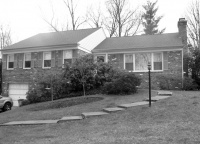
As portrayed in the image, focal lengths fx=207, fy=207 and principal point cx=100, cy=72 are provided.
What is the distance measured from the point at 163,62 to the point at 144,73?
1.68 metres

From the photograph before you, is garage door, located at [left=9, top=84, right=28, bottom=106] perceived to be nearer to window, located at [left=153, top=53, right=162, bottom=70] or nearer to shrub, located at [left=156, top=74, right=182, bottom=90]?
window, located at [left=153, top=53, right=162, bottom=70]

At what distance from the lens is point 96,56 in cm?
1827

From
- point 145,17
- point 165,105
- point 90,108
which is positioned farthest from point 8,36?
point 165,105

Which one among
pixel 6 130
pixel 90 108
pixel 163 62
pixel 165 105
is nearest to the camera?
pixel 6 130

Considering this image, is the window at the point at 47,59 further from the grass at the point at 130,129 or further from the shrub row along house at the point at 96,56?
the grass at the point at 130,129

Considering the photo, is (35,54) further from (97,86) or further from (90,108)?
(90,108)

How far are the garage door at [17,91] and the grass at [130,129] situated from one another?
37.3 feet

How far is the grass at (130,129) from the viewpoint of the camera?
4625 millimetres

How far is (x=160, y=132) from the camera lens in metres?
5.00

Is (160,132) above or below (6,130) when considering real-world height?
above

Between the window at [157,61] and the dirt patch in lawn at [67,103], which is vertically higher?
the window at [157,61]

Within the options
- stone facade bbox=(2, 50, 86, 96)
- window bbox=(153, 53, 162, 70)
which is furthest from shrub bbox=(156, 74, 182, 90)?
stone facade bbox=(2, 50, 86, 96)

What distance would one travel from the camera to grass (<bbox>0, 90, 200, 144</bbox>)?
4625 mm

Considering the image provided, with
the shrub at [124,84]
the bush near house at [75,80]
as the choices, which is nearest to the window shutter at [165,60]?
the bush near house at [75,80]
